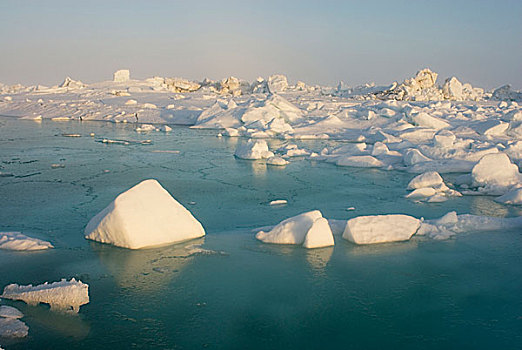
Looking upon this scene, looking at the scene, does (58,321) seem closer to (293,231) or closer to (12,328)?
(12,328)

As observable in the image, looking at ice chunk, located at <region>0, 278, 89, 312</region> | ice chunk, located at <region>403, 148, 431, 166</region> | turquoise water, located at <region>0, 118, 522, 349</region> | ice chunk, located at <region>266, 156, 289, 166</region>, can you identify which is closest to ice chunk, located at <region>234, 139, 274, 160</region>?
ice chunk, located at <region>266, 156, 289, 166</region>

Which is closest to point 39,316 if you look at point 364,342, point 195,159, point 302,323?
point 302,323

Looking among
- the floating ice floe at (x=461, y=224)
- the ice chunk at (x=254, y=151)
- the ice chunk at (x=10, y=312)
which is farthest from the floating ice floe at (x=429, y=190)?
the ice chunk at (x=10, y=312)

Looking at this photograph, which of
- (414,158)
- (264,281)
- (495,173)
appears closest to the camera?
(264,281)

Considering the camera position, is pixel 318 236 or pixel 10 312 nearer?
pixel 10 312

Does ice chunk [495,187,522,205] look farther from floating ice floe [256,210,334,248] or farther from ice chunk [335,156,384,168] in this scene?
floating ice floe [256,210,334,248]

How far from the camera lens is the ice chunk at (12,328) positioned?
3383mm

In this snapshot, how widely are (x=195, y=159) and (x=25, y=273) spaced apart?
25.7ft

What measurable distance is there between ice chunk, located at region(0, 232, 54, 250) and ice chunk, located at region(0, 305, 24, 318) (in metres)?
1.48

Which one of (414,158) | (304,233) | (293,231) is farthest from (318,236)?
(414,158)

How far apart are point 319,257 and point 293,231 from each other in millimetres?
542

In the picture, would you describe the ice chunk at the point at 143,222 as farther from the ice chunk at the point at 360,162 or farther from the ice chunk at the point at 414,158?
the ice chunk at the point at 414,158

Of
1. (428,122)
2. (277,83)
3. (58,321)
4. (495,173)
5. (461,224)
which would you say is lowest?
(58,321)

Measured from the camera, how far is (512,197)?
25.4 feet
